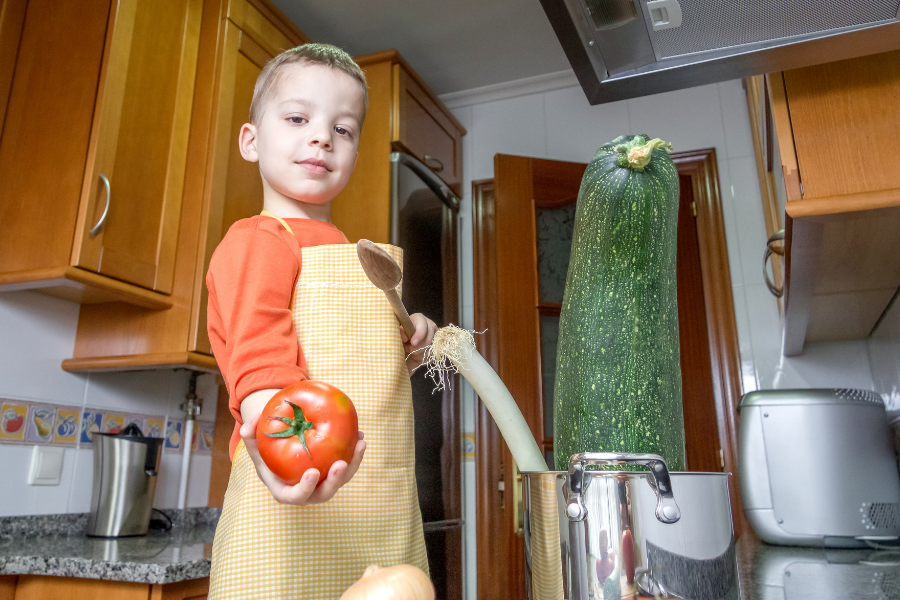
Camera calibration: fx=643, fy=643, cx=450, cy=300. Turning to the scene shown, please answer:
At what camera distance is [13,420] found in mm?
1343

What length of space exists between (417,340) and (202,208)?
1.06m

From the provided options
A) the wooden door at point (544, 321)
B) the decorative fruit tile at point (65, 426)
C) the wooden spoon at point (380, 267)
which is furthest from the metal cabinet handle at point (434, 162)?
the wooden spoon at point (380, 267)

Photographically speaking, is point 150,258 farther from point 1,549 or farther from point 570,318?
point 570,318

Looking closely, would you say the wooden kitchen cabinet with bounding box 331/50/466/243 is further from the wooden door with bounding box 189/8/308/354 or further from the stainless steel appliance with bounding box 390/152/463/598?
the wooden door with bounding box 189/8/308/354

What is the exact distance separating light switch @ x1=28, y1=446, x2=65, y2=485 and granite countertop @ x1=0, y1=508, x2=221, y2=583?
0.25ft

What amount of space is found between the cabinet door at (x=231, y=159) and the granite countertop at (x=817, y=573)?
1.16 meters

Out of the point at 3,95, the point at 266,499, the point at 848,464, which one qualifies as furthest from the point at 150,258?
the point at 848,464

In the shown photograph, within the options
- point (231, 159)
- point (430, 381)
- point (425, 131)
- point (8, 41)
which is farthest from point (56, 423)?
point (425, 131)

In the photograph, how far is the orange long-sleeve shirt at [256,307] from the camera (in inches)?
19.0

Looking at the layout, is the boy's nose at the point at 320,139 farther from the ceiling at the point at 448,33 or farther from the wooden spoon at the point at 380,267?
the ceiling at the point at 448,33

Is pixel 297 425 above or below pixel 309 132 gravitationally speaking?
below

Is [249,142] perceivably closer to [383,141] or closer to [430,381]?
[383,141]

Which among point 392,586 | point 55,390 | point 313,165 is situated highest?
point 313,165

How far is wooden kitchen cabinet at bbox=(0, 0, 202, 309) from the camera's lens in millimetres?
1283
